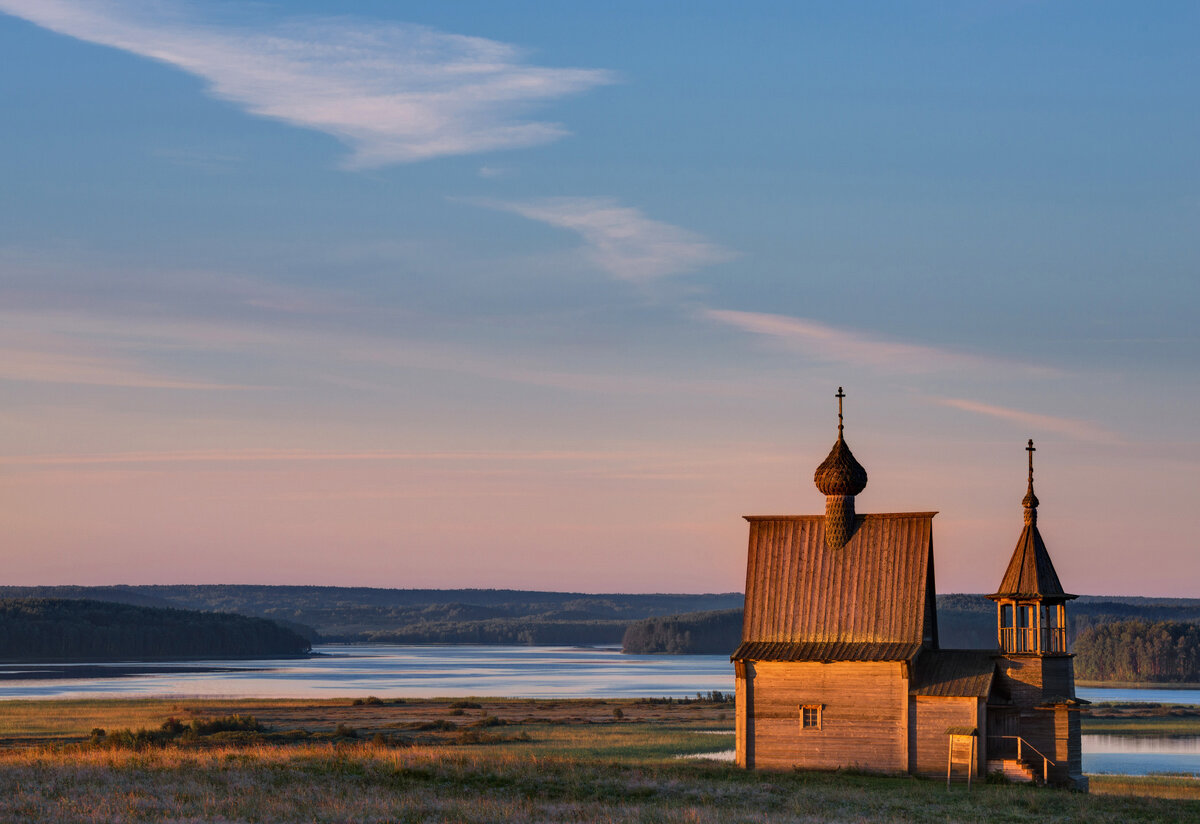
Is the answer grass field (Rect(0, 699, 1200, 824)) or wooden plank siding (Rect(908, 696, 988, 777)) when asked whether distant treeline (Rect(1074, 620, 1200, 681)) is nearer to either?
grass field (Rect(0, 699, 1200, 824))

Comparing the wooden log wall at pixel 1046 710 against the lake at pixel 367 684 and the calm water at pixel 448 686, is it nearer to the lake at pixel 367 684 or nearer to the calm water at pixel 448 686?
the calm water at pixel 448 686

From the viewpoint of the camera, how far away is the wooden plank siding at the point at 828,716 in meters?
45.9

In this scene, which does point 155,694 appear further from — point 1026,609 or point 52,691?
point 1026,609

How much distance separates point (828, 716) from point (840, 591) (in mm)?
4022

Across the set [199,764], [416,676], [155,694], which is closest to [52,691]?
[155,694]

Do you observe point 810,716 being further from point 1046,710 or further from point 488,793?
point 488,793

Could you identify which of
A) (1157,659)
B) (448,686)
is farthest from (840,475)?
(1157,659)

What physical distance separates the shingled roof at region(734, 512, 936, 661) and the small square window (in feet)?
5.12

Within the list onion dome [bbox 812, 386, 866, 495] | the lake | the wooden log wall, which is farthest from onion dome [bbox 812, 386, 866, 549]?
the lake

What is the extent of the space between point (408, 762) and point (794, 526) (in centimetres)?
1539

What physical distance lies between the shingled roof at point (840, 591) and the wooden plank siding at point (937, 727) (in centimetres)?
175

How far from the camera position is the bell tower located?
4534 cm

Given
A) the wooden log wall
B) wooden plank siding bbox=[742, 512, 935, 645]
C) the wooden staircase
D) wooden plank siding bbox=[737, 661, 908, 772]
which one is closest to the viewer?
the wooden staircase

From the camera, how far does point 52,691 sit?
12131 cm
